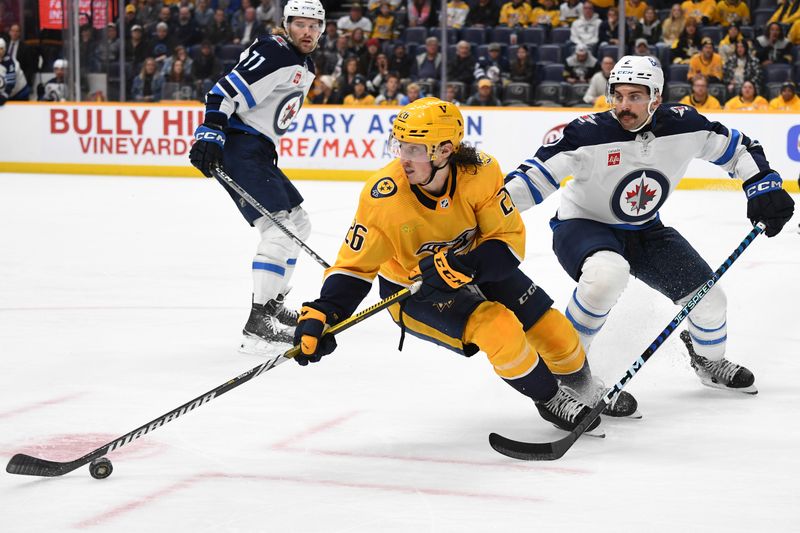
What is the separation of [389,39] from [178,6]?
216 centimetres

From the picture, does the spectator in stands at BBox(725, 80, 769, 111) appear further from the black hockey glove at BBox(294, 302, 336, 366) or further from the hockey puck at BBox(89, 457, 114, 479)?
the hockey puck at BBox(89, 457, 114, 479)

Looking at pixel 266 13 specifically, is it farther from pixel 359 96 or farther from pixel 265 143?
pixel 265 143

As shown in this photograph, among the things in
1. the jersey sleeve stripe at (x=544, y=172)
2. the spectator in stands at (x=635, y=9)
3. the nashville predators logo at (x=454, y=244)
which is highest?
the spectator in stands at (x=635, y=9)

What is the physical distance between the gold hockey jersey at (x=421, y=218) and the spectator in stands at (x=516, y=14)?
8485 millimetres

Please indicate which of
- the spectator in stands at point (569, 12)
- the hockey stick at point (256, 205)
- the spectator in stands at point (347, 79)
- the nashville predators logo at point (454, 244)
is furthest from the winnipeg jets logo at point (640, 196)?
the spectator in stands at point (569, 12)

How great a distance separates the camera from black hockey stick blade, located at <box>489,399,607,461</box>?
104 inches

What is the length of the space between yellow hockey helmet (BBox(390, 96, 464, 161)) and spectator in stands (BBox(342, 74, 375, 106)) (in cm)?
771

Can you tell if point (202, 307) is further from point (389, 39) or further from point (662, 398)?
point (389, 39)

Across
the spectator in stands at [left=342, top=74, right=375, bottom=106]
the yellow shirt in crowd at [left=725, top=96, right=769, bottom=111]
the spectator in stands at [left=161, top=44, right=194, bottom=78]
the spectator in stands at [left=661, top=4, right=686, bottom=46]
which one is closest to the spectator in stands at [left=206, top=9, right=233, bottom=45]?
the spectator in stands at [left=161, top=44, right=194, bottom=78]

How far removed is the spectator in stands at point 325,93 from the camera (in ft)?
34.3

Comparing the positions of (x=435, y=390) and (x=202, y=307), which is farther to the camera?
(x=202, y=307)

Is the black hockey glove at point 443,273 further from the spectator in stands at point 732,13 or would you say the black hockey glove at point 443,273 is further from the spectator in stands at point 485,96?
the spectator in stands at point 732,13

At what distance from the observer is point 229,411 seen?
10.2 ft

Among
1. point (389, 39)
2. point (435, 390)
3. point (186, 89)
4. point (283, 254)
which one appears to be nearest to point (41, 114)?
point (186, 89)
